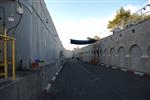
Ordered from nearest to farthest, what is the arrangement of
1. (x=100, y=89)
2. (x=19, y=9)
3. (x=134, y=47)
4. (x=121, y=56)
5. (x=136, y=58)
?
(x=19, y=9) < (x=100, y=89) < (x=136, y=58) < (x=134, y=47) < (x=121, y=56)

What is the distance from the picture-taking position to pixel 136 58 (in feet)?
61.5

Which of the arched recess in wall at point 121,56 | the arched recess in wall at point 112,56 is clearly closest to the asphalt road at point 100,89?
the arched recess in wall at point 121,56

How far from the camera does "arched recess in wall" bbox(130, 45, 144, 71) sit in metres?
17.8

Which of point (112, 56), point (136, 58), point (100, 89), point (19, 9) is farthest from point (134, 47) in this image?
point (19, 9)

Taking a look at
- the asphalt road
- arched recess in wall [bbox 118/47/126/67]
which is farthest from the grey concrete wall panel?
the asphalt road

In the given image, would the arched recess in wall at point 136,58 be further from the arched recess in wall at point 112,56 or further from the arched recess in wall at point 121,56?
the arched recess in wall at point 112,56

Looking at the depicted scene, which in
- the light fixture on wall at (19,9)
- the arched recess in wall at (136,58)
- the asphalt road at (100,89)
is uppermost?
the light fixture on wall at (19,9)

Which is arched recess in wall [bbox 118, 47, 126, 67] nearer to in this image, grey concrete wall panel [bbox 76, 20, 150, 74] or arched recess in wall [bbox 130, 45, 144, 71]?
grey concrete wall panel [bbox 76, 20, 150, 74]

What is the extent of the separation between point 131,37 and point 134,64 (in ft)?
9.91

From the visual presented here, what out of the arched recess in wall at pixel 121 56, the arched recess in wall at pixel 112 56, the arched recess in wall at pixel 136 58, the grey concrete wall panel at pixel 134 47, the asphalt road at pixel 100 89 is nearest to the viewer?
the asphalt road at pixel 100 89

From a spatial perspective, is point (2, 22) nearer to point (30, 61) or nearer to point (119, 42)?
point (30, 61)

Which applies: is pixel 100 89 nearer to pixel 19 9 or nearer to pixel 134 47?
pixel 19 9

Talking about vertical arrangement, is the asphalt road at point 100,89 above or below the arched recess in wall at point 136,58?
below

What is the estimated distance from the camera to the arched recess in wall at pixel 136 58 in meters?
17.8
